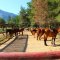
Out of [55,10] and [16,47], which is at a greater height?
[55,10]

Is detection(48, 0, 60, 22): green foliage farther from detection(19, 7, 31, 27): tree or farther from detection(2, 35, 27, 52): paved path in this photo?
detection(19, 7, 31, 27): tree

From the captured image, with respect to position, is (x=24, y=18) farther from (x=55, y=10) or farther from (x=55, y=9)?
(x=55, y=10)

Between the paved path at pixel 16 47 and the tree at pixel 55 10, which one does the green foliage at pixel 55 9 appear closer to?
the tree at pixel 55 10

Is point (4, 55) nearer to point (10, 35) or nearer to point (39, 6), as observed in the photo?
point (10, 35)

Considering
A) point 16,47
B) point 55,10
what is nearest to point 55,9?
point 55,10

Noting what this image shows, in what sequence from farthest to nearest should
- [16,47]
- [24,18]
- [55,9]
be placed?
1. [24,18]
2. [55,9]
3. [16,47]

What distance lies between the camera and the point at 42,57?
218 cm

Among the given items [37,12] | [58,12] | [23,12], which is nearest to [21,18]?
[23,12]

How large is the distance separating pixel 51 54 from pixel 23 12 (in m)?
131

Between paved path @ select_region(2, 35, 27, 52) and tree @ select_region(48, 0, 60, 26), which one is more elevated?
tree @ select_region(48, 0, 60, 26)

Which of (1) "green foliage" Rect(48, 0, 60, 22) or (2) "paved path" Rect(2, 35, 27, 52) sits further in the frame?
(1) "green foliage" Rect(48, 0, 60, 22)

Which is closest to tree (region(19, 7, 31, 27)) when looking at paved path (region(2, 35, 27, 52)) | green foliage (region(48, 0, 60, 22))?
green foliage (region(48, 0, 60, 22))

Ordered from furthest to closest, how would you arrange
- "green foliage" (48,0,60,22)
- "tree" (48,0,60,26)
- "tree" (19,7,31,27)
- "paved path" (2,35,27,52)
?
1. "tree" (19,7,31,27)
2. "green foliage" (48,0,60,22)
3. "tree" (48,0,60,26)
4. "paved path" (2,35,27,52)

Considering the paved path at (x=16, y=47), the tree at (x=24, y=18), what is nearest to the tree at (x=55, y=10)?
the paved path at (x=16, y=47)
